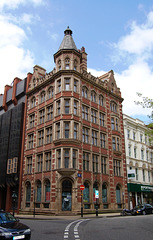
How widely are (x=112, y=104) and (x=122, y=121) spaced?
11.8 ft

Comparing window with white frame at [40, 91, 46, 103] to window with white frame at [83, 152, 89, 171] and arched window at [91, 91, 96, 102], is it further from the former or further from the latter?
window with white frame at [83, 152, 89, 171]

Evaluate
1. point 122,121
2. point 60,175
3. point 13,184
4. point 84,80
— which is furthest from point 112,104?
point 13,184

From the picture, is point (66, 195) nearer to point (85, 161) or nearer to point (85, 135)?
point (85, 161)

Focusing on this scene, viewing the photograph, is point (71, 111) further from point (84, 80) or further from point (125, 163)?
point (125, 163)

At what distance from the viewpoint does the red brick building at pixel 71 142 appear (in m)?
28.7

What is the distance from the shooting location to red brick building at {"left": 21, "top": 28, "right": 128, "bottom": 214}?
1130 inches

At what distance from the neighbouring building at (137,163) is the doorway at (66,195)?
43.3 feet

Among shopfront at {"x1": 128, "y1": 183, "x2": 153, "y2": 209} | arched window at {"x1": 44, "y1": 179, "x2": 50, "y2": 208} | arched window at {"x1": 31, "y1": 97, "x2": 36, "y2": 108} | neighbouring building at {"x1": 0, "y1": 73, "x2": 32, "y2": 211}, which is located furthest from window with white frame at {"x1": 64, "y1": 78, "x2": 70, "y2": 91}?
shopfront at {"x1": 128, "y1": 183, "x2": 153, "y2": 209}

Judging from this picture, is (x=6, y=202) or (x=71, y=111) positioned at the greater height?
(x=71, y=111)

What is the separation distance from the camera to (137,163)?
42719 millimetres

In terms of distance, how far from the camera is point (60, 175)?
28.2 meters

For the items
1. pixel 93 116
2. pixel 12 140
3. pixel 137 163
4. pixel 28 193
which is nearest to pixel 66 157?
pixel 93 116

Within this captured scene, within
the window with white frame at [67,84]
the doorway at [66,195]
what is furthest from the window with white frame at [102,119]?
the doorway at [66,195]

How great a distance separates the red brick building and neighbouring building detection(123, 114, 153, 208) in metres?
2.75
